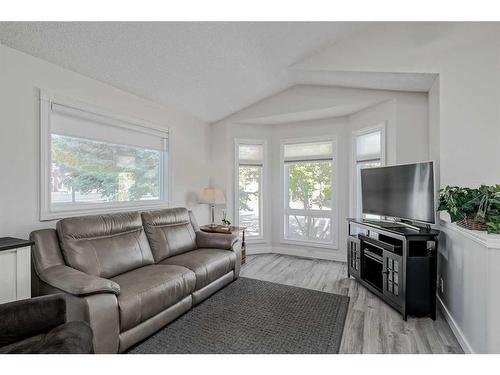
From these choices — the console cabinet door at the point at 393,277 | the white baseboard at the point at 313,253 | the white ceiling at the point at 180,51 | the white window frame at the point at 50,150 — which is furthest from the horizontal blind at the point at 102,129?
the console cabinet door at the point at 393,277

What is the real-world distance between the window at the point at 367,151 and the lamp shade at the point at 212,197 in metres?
2.17

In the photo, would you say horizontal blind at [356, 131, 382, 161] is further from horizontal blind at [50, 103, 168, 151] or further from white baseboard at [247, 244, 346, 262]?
horizontal blind at [50, 103, 168, 151]

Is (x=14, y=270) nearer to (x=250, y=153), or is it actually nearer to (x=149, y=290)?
(x=149, y=290)

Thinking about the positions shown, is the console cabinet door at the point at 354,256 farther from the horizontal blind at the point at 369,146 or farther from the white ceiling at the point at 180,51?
the white ceiling at the point at 180,51

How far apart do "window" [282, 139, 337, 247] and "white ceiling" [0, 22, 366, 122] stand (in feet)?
4.34

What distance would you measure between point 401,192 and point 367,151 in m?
1.26

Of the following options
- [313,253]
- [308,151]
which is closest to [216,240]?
[313,253]

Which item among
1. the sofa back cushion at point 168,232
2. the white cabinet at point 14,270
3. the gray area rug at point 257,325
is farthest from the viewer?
the sofa back cushion at point 168,232

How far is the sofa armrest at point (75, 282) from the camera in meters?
1.75

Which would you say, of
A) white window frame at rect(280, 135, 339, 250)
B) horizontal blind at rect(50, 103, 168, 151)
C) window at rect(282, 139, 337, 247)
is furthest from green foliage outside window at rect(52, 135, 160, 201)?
window at rect(282, 139, 337, 247)

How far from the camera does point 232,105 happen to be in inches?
170

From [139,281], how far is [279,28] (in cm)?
284

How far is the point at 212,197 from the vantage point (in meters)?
4.21

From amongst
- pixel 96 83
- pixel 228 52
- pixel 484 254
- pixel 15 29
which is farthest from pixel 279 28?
pixel 484 254
